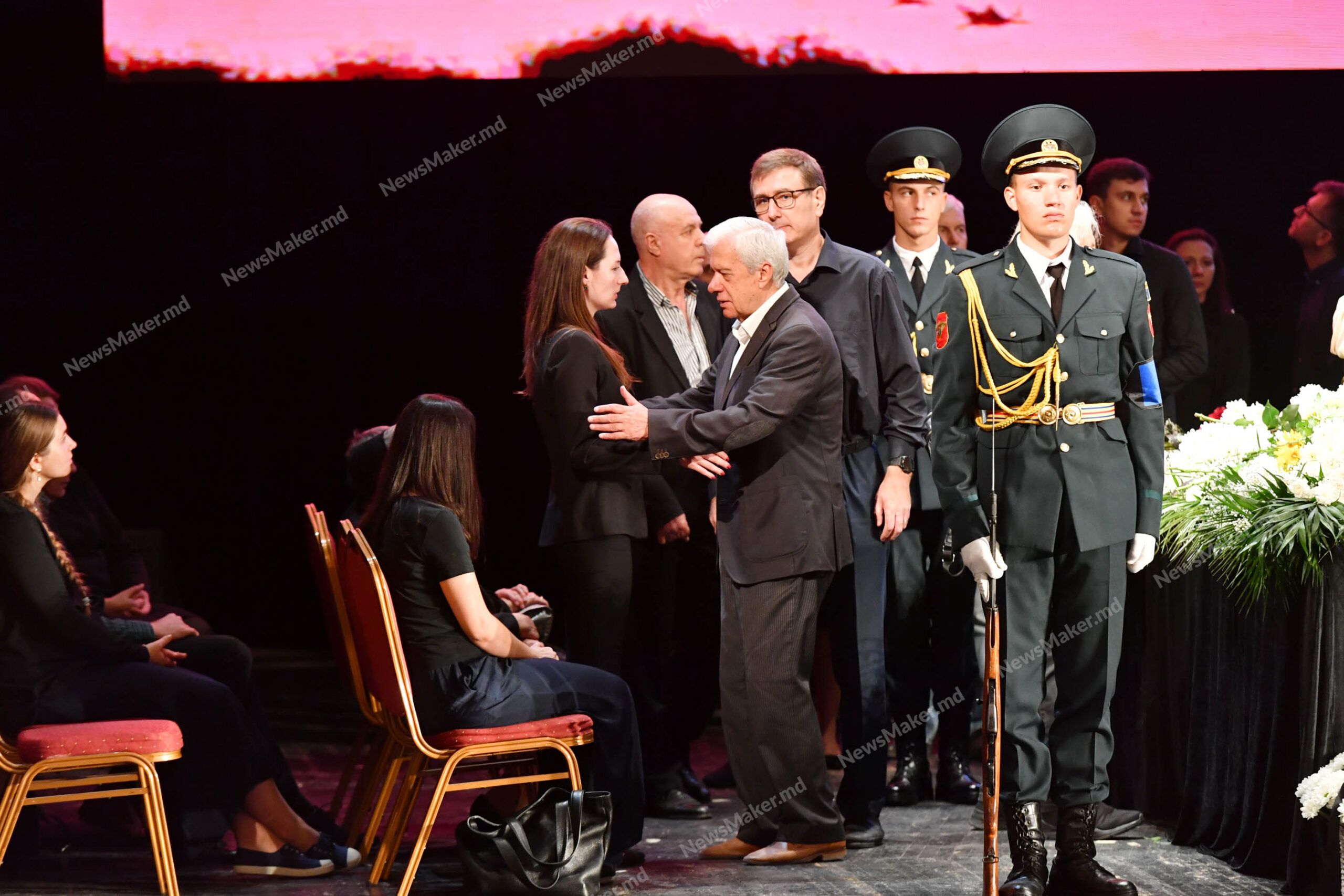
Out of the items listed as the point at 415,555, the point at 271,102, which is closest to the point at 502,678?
the point at 415,555

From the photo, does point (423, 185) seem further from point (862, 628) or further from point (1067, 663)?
point (1067, 663)

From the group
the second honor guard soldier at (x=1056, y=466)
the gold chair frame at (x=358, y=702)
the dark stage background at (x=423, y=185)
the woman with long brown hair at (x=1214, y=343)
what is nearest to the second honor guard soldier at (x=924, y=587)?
the second honor guard soldier at (x=1056, y=466)

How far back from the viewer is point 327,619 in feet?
12.5

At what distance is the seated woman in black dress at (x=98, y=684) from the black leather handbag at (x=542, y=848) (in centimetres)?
53

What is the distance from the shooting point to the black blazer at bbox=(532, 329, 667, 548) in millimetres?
3840

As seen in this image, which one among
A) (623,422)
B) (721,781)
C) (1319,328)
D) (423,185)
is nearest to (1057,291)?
(623,422)

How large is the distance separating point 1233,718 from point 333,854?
84.1 inches

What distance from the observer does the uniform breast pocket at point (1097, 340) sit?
322 cm

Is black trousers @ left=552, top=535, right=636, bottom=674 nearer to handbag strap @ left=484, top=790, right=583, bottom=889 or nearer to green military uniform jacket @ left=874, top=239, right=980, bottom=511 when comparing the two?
handbag strap @ left=484, top=790, right=583, bottom=889

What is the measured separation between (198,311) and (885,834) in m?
3.99

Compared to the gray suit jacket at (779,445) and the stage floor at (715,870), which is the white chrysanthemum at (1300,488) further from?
the gray suit jacket at (779,445)

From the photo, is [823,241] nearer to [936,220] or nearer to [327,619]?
[936,220]

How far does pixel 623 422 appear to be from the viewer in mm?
3557

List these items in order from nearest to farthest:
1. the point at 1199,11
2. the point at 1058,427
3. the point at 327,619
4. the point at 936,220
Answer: the point at 1058,427 → the point at 327,619 → the point at 936,220 → the point at 1199,11
